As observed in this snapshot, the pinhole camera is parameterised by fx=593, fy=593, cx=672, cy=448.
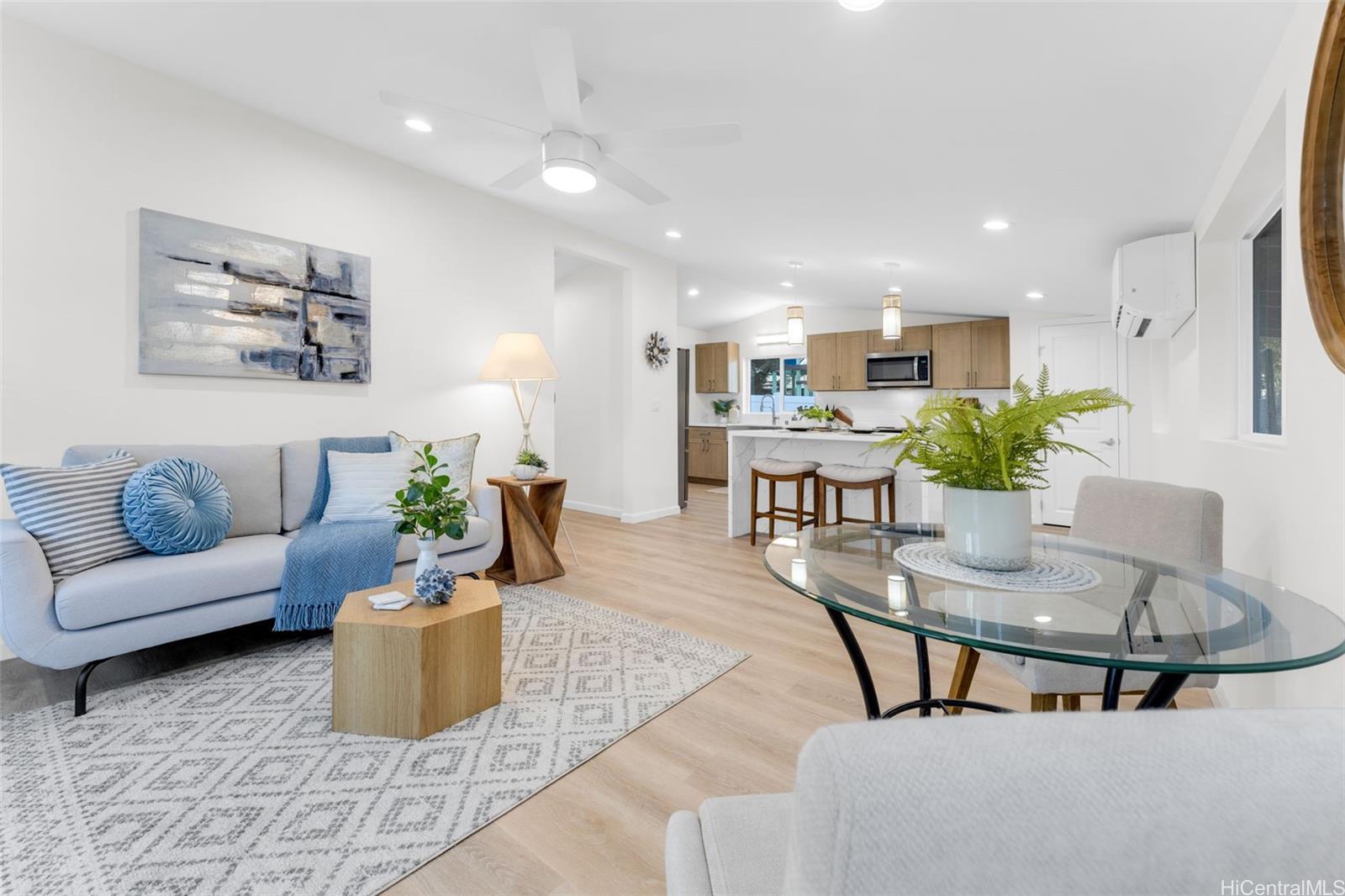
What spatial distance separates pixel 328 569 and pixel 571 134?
2.10 meters

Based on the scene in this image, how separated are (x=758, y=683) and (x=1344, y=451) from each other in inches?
69.6

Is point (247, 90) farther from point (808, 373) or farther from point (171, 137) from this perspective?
point (808, 373)

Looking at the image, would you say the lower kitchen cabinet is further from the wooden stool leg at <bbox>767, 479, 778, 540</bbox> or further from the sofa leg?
the sofa leg

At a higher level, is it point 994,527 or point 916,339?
point 916,339

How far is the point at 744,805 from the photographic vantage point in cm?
79

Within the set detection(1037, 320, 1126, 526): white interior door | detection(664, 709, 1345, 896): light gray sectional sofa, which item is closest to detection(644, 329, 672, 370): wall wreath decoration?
detection(1037, 320, 1126, 526): white interior door

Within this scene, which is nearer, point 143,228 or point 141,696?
point 141,696

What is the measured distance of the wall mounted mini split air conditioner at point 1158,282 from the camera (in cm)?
284

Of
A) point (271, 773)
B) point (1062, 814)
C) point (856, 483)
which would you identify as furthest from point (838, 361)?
point (1062, 814)

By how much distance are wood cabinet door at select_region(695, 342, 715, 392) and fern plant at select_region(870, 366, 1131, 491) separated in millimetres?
7545

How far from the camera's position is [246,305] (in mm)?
3090

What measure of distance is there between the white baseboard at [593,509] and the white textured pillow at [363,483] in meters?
2.88

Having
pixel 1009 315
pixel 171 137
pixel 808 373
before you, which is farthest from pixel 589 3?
pixel 808 373

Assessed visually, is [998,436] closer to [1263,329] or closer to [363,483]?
[1263,329]
